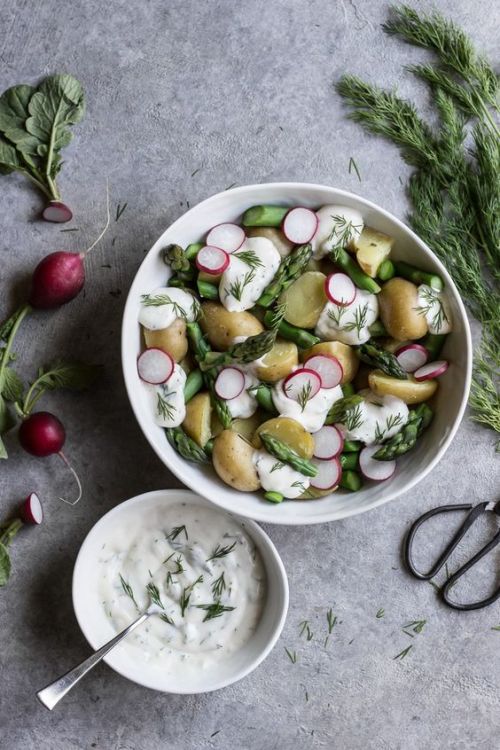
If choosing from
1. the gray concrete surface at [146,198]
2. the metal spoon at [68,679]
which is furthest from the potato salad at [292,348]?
the metal spoon at [68,679]

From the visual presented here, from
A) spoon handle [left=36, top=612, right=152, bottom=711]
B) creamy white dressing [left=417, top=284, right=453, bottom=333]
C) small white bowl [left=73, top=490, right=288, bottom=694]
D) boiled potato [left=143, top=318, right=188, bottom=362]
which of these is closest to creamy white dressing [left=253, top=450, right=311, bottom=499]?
small white bowl [left=73, top=490, right=288, bottom=694]

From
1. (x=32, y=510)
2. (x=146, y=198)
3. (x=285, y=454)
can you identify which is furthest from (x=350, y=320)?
(x=32, y=510)

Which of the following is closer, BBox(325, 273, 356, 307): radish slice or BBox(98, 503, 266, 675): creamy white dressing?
BBox(325, 273, 356, 307): radish slice

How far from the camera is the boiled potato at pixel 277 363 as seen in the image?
8.04ft

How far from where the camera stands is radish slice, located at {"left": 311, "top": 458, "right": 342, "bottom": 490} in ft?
8.15

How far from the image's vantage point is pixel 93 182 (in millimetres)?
2703

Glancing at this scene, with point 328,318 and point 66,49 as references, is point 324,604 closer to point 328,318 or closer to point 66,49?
point 328,318

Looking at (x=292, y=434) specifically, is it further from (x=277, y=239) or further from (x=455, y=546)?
(x=455, y=546)

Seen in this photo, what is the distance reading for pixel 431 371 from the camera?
2.45 metres

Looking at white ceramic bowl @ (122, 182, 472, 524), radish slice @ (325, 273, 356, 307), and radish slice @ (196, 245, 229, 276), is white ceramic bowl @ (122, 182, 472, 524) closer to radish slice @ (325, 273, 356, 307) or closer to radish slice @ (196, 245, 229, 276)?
radish slice @ (196, 245, 229, 276)

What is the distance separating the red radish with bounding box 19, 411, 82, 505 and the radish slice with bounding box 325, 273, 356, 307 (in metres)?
1.03

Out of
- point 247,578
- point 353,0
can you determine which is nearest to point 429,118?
point 353,0

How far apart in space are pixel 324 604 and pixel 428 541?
443mm

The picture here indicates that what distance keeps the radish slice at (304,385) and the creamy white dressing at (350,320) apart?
154mm
